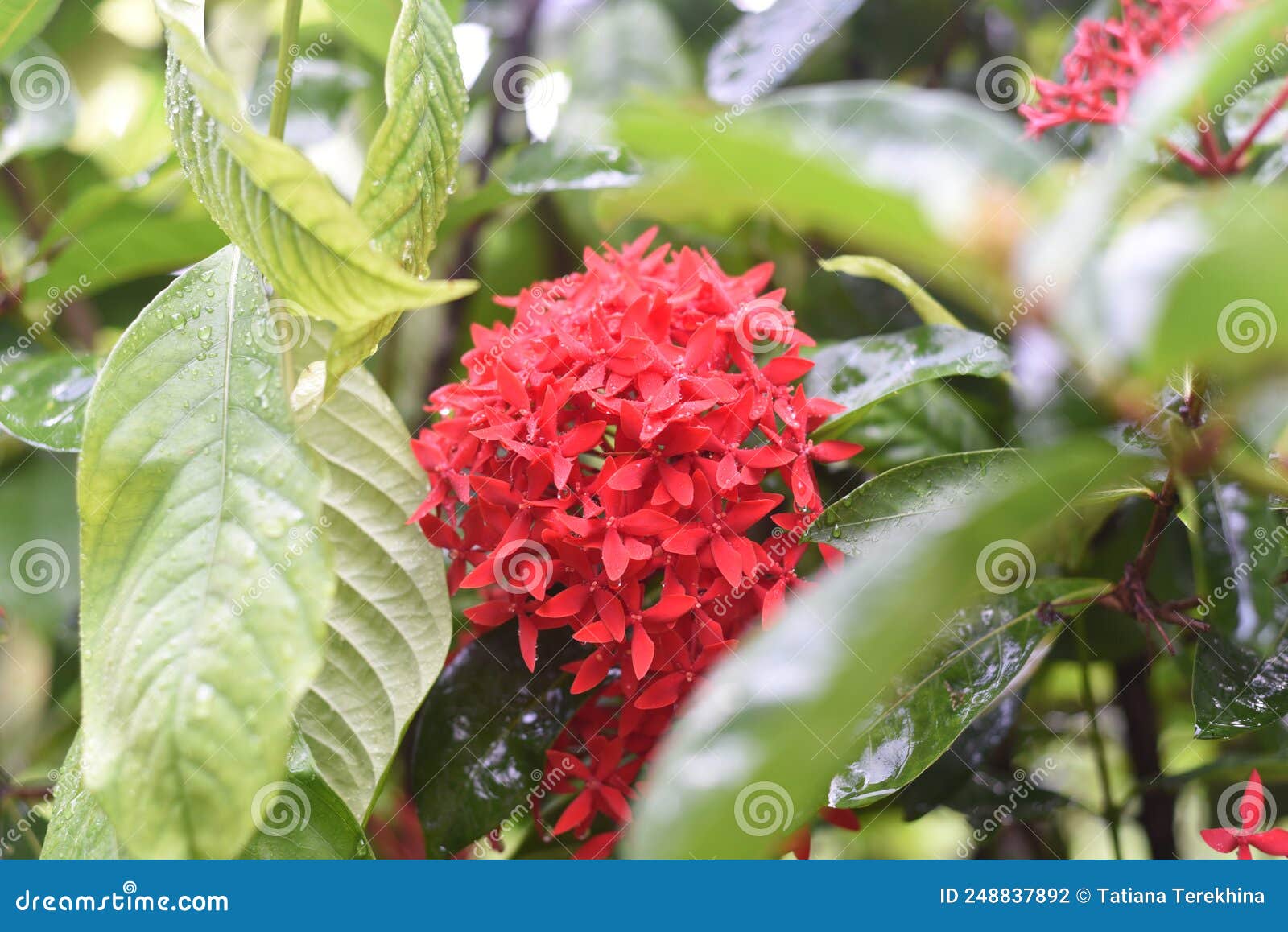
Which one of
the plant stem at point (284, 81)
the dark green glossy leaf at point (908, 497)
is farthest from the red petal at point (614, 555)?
the plant stem at point (284, 81)

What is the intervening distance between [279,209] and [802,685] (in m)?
0.39

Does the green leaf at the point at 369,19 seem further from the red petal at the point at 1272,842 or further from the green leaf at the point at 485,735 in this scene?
the red petal at the point at 1272,842

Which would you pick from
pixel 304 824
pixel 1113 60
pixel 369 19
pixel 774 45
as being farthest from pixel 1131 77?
pixel 304 824

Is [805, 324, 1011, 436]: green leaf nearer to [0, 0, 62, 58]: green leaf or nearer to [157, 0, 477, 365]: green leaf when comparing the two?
[157, 0, 477, 365]: green leaf

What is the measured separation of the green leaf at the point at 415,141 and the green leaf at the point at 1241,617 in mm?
624

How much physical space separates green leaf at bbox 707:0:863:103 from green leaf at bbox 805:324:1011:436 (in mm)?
385

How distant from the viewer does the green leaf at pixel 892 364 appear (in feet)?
2.50

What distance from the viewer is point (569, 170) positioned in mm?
955

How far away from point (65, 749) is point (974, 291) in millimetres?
1104

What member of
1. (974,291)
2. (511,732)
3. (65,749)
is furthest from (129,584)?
(65,749)

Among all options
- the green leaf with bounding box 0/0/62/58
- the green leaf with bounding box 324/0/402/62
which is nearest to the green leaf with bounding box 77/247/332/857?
the green leaf with bounding box 0/0/62/58

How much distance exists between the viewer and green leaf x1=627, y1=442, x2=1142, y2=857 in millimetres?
395

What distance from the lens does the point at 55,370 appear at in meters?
0.91

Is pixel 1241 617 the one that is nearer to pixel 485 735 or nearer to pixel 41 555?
pixel 485 735
